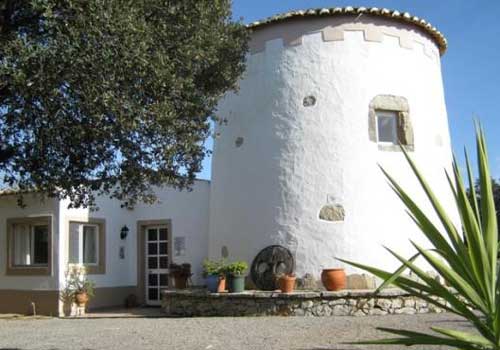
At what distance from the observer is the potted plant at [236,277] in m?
12.0

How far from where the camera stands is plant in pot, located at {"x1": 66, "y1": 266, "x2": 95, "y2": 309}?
14.2m

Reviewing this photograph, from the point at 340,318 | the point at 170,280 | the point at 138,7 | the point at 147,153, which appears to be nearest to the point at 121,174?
the point at 147,153

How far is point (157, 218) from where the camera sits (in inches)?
620

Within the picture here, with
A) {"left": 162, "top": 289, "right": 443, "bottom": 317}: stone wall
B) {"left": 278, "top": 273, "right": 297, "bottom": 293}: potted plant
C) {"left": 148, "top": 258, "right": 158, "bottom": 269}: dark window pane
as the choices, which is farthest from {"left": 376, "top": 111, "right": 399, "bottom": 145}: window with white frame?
{"left": 148, "top": 258, "right": 158, "bottom": 269}: dark window pane

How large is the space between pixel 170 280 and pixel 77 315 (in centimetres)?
235

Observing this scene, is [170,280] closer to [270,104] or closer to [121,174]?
[270,104]

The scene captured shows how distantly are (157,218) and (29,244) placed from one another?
10.5 ft

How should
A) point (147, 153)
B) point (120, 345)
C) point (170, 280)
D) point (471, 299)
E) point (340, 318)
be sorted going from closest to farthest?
point (471, 299)
point (147, 153)
point (120, 345)
point (340, 318)
point (170, 280)

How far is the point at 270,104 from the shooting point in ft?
43.7

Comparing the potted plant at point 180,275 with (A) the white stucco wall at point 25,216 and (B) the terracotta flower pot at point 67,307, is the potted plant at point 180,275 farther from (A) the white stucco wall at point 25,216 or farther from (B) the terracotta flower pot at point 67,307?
(A) the white stucco wall at point 25,216

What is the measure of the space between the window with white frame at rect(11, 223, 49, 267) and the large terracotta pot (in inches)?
279

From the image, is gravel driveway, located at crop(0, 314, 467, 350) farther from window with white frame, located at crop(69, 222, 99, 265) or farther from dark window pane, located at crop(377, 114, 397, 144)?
dark window pane, located at crop(377, 114, 397, 144)

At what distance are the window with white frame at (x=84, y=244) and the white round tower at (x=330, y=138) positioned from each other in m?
3.50

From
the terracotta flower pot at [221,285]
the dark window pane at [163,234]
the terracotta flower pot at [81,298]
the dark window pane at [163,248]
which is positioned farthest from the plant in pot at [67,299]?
the terracotta flower pot at [221,285]
